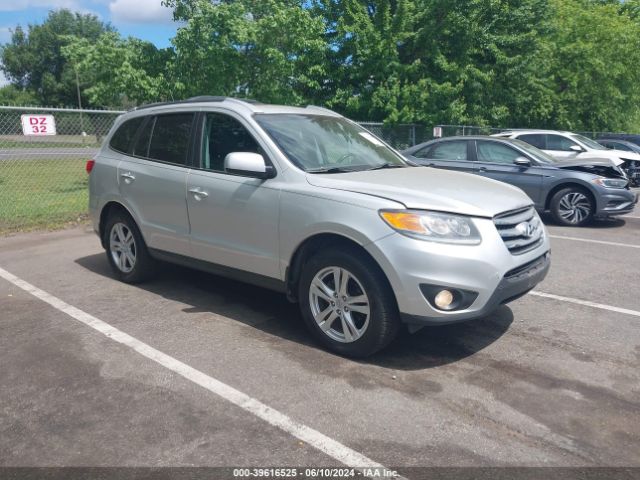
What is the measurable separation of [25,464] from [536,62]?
21489 mm

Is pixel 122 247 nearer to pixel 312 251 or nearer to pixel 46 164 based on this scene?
pixel 312 251

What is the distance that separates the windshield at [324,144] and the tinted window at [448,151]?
5.54m

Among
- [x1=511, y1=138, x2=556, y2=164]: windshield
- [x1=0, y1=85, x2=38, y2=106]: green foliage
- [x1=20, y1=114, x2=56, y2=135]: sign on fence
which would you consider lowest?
[x1=511, y1=138, x2=556, y2=164]: windshield

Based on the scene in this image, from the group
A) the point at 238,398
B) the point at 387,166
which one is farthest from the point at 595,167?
the point at 238,398

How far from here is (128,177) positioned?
5.76m

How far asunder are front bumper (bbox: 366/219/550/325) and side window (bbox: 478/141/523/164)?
6.92 m

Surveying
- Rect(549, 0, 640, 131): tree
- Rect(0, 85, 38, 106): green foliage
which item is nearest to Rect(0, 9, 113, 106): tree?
Rect(0, 85, 38, 106): green foliage

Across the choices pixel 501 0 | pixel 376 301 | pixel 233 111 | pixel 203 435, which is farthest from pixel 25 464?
pixel 501 0

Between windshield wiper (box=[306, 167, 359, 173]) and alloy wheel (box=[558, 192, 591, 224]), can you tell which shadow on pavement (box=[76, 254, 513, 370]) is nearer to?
windshield wiper (box=[306, 167, 359, 173])

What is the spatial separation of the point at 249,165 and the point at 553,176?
7.16m

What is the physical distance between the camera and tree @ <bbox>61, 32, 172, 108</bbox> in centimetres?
1282

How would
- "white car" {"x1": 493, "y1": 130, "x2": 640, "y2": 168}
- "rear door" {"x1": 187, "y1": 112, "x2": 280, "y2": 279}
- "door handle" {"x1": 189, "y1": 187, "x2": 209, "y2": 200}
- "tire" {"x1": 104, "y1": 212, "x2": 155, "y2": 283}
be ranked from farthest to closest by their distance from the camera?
"white car" {"x1": 493, "y1": 130, "x2": 640, "y2": 168}
"tire" {"x1": 104, "y1": 212, "x2": 155, "y2": 283}
"door handle" {"x1": 189, "y1": 187, "x2": 209, "y2": 200}
"rear door" {"x1": 187, "y1": 112, "x2": 280, "y2": 279}

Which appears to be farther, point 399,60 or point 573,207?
point 399,60

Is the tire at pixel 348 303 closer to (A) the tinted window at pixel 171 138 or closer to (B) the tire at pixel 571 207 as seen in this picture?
(A) the tinted window at pixel 171 138
